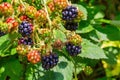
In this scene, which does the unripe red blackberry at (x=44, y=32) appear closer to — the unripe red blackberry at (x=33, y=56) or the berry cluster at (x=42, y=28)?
the berry cluster at (x=42, y=28)

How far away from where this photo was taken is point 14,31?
206 cm

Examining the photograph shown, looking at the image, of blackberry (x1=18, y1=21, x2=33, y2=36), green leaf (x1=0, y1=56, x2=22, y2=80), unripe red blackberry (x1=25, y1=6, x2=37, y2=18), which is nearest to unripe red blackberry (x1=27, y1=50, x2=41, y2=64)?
blackberry (x1=18, y1=21, x2=33, y2=36)

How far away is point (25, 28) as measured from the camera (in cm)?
192

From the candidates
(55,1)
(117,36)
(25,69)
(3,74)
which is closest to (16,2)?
(55,1)

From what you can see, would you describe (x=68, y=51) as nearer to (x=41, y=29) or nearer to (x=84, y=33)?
(x=41, y=29)

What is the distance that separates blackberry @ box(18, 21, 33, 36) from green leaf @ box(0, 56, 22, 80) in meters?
0.59

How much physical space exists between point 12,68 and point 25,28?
0.64 metres

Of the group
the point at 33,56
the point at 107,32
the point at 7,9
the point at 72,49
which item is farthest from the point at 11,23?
the point at 107,32

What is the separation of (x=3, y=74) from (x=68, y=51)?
27.4 inches

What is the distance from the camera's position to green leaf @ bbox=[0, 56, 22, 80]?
98.0 inches

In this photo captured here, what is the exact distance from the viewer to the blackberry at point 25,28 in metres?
1.93

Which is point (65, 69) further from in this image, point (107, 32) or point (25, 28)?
point (107, 32)

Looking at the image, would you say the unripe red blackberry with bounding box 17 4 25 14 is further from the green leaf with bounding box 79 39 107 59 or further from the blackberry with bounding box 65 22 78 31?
the green leaf with bounding box 79 39 107 59

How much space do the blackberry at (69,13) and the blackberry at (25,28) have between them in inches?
7.7
